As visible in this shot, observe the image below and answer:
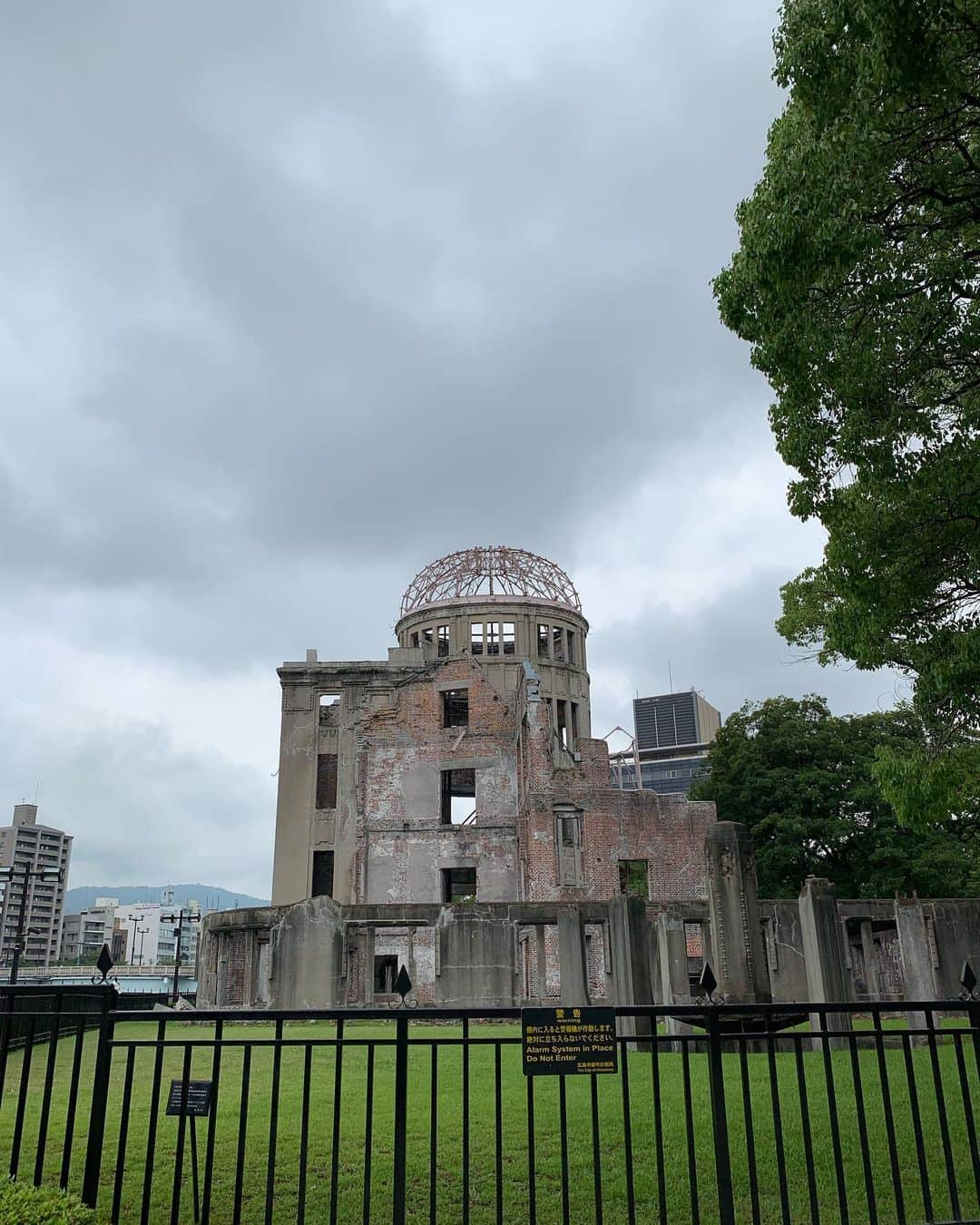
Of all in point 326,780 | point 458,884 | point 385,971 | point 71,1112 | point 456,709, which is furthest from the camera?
point 326,780

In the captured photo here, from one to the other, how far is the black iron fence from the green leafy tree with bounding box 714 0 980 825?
13.2 feet

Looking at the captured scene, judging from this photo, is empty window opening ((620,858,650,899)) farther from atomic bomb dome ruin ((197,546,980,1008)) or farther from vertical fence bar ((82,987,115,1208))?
vertical fence bar ((82,987,115,1208))

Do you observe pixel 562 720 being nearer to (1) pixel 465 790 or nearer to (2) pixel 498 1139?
(1) pixel 465 790

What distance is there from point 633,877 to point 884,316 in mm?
40803

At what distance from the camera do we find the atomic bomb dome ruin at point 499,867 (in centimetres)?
1919

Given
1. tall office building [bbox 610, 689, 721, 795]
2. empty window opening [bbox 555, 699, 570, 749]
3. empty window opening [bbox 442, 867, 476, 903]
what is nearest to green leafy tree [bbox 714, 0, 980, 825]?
empty window opening [bbox 442, 867, 476, 903]

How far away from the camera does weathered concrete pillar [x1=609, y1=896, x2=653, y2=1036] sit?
1741 cm

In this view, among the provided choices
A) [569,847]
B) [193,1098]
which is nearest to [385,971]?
[569,847]

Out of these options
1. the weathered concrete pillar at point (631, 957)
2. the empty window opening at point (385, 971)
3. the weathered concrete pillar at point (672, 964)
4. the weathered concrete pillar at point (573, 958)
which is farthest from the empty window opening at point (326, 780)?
the weathered concrete pillar at point (631, 957)

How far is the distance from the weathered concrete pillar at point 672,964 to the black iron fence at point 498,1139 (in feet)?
22.3

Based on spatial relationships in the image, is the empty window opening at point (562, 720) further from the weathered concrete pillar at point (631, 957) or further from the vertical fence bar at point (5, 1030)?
the vertical fence bar at point (5, 1030)

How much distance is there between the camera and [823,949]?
17.4 meters

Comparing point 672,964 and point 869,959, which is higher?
point 869,959

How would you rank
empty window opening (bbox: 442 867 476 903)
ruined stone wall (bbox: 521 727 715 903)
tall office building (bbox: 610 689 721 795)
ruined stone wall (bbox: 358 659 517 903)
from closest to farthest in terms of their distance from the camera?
ruined stone wall (bbox: 521 727 715 903), ruined stone wall (bbox: 358 659 517 903), empty window opening (bbox: 442 867 476 903), tall office building (bbox: 610 689 721 795)
